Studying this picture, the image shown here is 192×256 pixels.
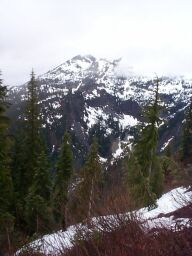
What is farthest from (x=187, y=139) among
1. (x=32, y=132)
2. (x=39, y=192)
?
(x=39, y=192)

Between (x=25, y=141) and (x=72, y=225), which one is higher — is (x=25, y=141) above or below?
above

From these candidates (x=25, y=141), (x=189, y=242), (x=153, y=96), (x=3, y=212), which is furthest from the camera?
(x=25, y=141)

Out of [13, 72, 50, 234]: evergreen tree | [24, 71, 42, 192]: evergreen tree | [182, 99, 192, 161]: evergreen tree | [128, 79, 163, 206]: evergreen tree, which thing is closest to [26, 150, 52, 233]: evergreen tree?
[13, 72, 50, 234]: evergreen tree

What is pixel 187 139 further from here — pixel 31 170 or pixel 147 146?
pixel 31 170

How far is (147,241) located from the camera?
155 inches

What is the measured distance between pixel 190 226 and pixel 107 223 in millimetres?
861

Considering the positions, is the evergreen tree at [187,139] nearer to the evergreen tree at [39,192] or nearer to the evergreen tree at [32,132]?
the evergreen tree at [32,132]

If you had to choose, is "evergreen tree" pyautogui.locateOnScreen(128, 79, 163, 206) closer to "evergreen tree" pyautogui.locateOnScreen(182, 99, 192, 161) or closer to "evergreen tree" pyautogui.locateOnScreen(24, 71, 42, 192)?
"evergreen tree" pyautogui.locateOnScreen(24, 71, 42, 192)

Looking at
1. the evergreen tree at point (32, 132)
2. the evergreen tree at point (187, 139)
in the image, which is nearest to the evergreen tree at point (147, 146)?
the evergreen tree at point (32, 132)

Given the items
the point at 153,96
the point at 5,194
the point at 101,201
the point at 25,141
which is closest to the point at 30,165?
the point at 25,141

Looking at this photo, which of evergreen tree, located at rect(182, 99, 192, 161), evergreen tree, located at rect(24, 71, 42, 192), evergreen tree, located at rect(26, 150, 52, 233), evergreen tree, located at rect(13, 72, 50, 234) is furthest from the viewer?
evergreen tree, located at rect(182, 99, 192, 161)

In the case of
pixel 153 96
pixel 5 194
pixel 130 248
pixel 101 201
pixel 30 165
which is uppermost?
pixel 153 96

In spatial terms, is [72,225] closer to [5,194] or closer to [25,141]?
[5,194]

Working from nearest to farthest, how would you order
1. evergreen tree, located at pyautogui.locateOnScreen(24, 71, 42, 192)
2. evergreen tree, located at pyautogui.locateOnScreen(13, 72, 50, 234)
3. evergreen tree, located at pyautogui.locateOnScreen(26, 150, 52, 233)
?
evergreen tree, located at pyautogui.locateOnScreen(26, 150, 52, 233)
evergreen tree, located at pyautogui.locateOnScreen(13, 72, 50, 234)
evergreen tree, located at pyautogui.locateOnScreen(24, 71, 42, 192)
